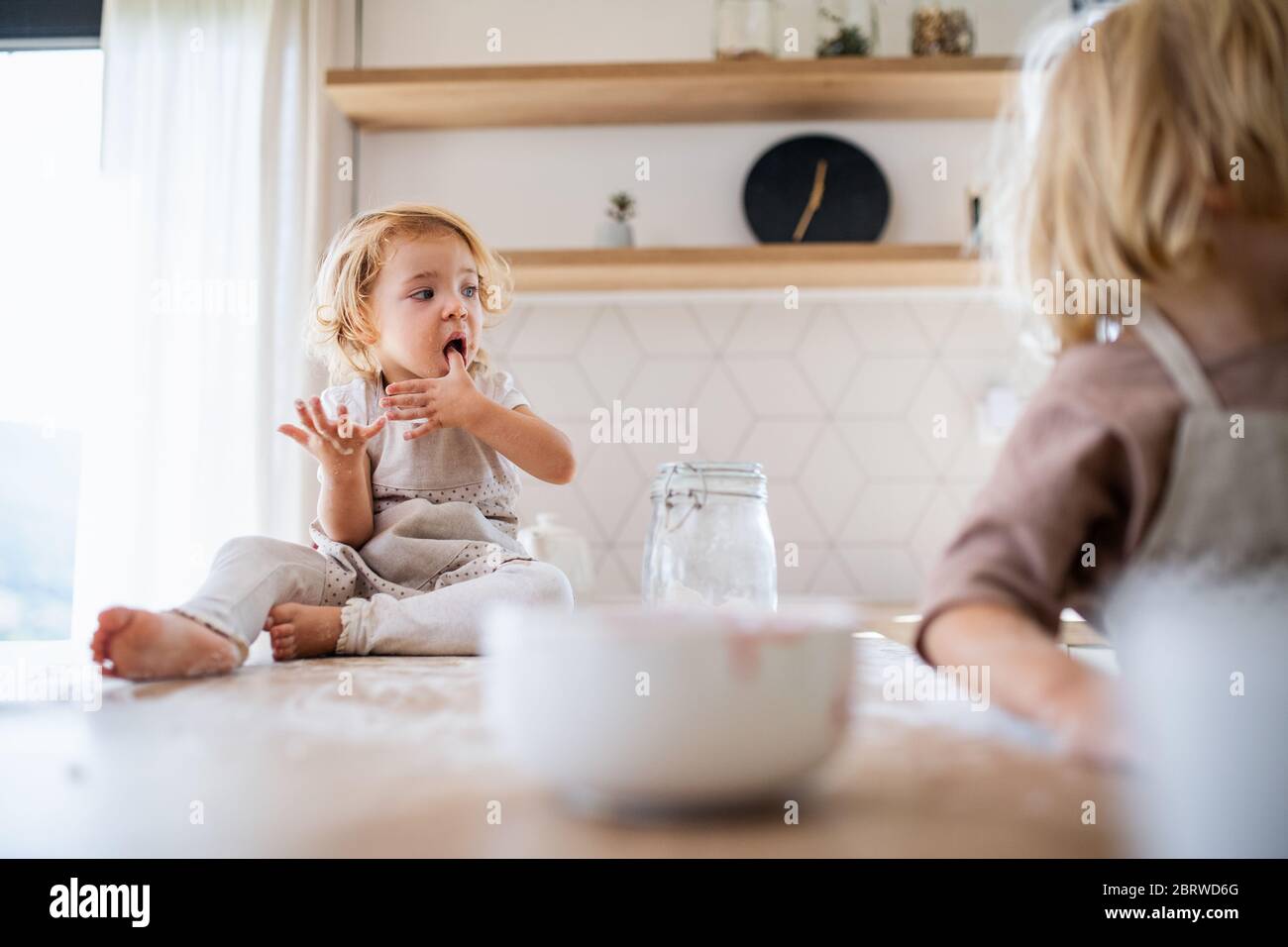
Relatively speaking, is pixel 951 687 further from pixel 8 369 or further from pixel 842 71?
pixel 8 369

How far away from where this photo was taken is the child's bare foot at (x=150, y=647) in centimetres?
69

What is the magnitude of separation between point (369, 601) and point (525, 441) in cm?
29

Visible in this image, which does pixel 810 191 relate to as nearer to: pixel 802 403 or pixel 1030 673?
pixel 802 403

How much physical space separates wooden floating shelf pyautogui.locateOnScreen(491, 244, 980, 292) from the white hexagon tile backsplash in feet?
Result: 0.49

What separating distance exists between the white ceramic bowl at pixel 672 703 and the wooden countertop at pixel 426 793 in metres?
0.02

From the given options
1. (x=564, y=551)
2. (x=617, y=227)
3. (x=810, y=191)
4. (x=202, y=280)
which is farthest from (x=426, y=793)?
(x=202, y=280)

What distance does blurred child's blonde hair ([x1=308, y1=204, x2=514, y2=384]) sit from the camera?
1.34 m

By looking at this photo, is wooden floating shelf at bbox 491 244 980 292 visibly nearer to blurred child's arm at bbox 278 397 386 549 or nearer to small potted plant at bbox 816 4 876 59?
small potted plant at bbox 816 4 876 59

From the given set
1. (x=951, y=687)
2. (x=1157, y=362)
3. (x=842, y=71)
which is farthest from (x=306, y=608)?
(x=842, y=71)

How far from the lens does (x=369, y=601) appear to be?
3.21 ft

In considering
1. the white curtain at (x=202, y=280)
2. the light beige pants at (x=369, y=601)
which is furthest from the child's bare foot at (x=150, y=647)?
the white curtain at (x=202, y=280)

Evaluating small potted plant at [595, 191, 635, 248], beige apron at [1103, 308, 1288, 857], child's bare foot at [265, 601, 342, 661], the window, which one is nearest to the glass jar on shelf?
small potted plant at [595, 191, 635, 248]
